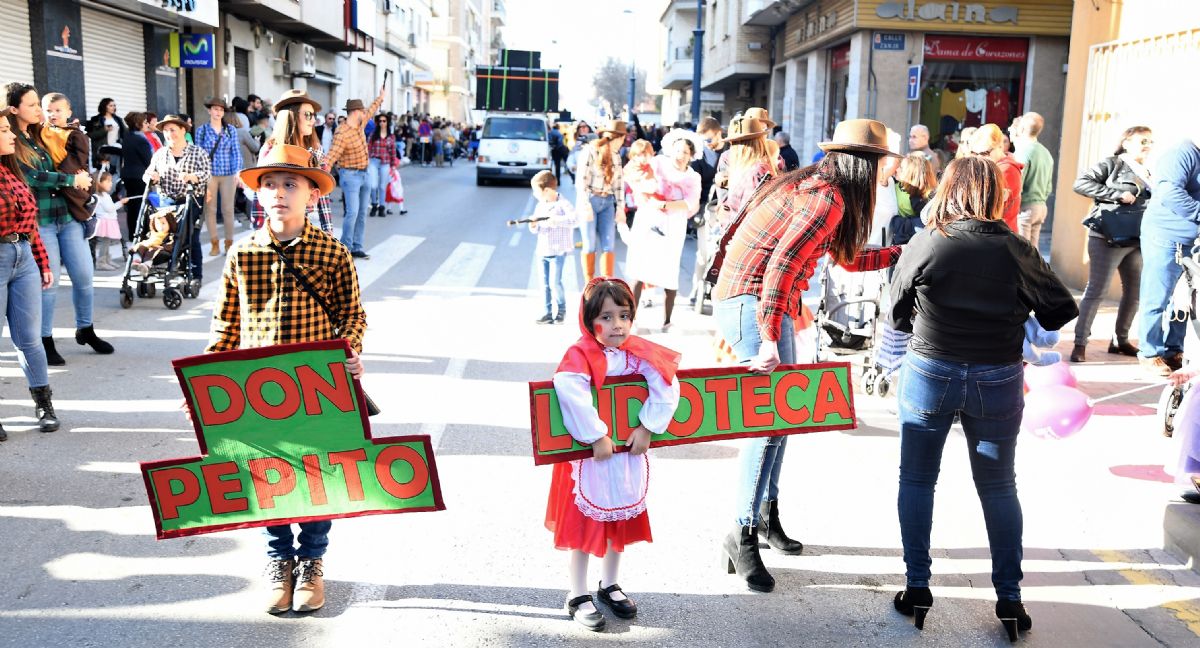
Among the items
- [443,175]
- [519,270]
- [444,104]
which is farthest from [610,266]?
[444,104]

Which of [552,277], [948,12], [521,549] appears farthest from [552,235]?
[948,12]

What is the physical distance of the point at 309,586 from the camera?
4.07m

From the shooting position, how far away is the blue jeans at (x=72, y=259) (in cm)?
770

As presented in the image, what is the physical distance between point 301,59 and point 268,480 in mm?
34253

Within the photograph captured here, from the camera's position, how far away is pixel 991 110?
73.4 ft

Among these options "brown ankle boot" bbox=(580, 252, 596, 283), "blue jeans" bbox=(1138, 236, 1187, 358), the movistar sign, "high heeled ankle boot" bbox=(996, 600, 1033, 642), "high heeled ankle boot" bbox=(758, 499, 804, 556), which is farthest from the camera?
the movistar sign

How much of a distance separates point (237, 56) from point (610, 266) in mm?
21950

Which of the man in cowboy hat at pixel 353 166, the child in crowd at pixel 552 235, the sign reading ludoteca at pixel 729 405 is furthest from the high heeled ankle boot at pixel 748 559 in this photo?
the man in cowboy hat at pixel 353 166

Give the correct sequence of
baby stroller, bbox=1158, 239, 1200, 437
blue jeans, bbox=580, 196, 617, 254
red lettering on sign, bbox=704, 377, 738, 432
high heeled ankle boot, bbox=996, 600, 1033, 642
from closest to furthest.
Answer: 1. high heeled ankle boot, bbox=996, 600, 1033, 642
2. red lettering on sign, bbox=704, 377, 738, 432
3. baby stroller, bbox=1158, 239, 1200, 437
4. blue jeans, bbox=580, 196, 617, 254

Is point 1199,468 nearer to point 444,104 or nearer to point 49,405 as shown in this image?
point 49,405

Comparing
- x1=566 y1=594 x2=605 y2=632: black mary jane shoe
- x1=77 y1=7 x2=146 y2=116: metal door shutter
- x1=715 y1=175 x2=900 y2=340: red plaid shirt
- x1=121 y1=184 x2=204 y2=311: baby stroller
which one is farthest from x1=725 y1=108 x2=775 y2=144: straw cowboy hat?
x1=77 y1=7 x2=146 y2=116: metal door shutter

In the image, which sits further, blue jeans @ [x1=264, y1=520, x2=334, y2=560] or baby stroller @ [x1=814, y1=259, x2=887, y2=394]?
baby stroller @ [x1=814, y1=259, x2=887, y2=394]

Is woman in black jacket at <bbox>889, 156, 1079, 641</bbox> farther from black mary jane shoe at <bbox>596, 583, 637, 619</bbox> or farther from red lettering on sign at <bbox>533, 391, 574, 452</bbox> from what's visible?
red lettering on sign at <bbox>533, 391, 574, 452</bbox>

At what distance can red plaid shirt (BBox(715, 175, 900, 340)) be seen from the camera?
163 inches
